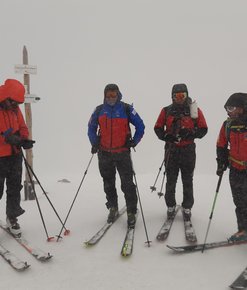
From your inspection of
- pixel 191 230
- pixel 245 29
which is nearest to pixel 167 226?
pixel 191 230

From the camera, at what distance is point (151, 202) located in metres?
8.51

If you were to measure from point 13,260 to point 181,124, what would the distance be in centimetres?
381

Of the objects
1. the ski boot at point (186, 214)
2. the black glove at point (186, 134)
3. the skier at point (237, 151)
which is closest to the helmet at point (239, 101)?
the skier at point (237, 151)

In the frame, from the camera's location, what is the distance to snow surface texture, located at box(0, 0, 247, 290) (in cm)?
481

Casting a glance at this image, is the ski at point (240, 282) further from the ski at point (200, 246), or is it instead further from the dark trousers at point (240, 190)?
the dark trousers at point (240, 190)

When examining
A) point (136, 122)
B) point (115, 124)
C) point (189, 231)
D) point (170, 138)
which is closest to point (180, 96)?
point (170, 138)

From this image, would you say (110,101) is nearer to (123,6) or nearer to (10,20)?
(10,20)

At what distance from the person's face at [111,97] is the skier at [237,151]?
6.60 feet

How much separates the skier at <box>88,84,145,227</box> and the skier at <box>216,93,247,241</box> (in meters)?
1.62

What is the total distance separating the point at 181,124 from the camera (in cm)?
632

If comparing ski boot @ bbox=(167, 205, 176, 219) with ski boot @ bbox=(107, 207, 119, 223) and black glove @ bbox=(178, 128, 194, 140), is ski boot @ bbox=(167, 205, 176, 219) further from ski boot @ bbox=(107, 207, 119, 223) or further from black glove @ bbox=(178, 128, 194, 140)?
black glove @ bbox=(178, 128, 194, 140)

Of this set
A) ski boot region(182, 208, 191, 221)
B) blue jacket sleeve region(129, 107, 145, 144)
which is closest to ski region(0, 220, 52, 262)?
blue jacket sleeve region(129, 107, 145, 144)

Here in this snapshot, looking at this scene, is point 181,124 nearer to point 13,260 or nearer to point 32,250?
point 32,250

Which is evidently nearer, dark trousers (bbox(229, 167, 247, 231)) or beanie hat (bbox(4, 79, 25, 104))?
dark trousers (bbox(229, 167, 247, 231))
